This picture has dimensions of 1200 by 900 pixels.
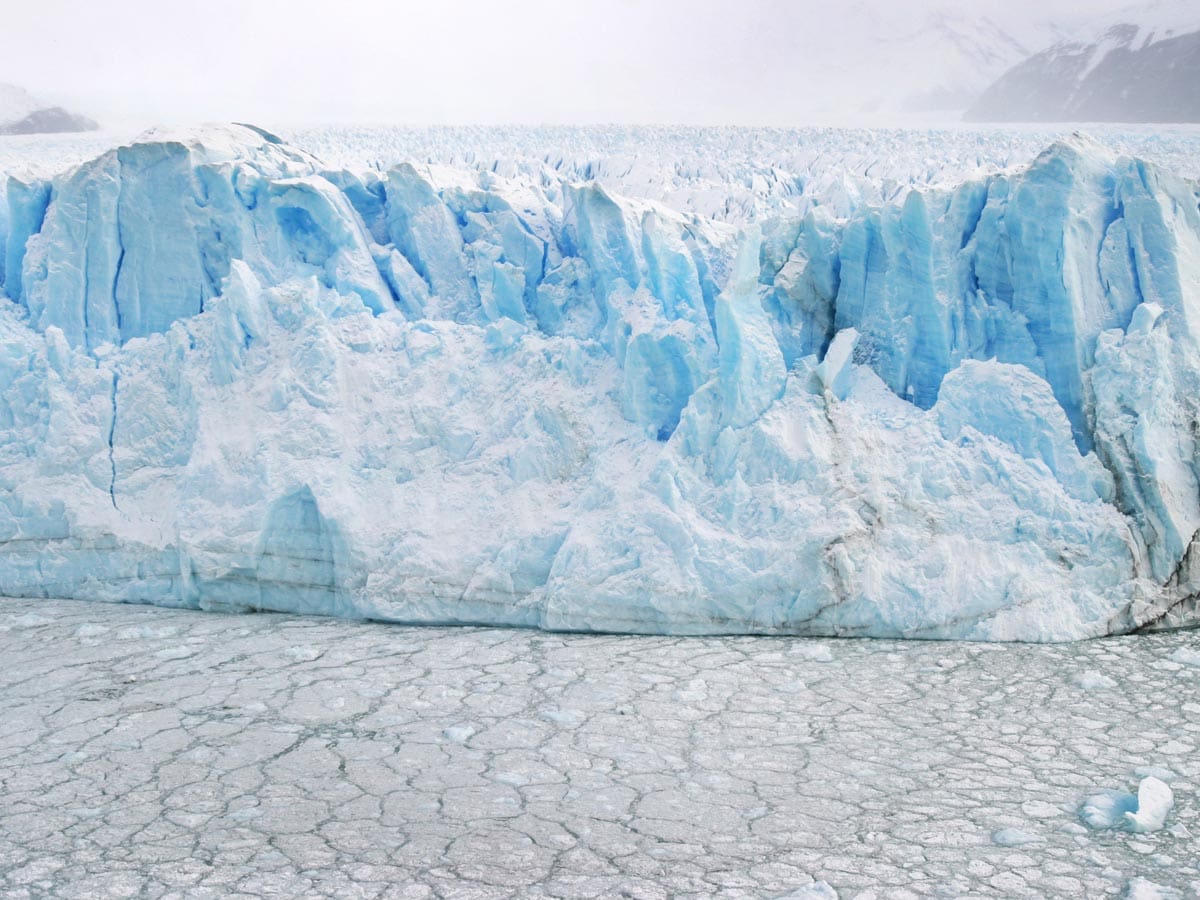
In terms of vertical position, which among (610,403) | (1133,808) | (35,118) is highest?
(35,118)

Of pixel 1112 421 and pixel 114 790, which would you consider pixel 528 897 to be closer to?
pixel 114 790

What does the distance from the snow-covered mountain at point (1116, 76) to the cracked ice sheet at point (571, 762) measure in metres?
4.45

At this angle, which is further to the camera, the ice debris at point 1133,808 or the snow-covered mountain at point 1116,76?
the snow-covered mountain at point 1116,76

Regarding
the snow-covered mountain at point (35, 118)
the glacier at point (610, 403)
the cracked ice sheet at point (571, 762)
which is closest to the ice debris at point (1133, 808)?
the cracked ice sheet at point (571, 762)

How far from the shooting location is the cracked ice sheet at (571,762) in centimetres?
276

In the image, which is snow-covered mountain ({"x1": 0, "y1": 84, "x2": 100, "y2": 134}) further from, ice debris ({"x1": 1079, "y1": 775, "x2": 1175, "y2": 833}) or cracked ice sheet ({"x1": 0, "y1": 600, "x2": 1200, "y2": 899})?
ice debris ({"x1": 1079, "y1": 775, "x2": 1175, "y2": 833})

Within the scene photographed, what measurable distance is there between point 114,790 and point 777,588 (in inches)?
89.0

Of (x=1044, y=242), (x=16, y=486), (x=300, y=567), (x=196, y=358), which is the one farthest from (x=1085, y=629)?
(x=16, y=486)

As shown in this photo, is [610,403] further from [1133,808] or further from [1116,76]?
[1116,76]

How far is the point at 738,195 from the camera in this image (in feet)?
19.2

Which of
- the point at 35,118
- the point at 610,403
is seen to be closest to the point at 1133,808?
the point at 610,403

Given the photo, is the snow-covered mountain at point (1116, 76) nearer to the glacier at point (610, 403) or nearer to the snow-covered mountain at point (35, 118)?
the glacier at point (610, 403)

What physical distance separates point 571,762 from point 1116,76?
6162 millimetres

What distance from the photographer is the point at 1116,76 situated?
24.7 ft
